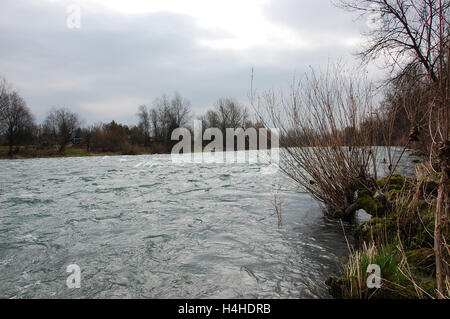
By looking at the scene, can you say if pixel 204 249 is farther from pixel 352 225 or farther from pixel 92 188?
pixel 92 188

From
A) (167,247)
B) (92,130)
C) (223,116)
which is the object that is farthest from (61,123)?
(167,247)

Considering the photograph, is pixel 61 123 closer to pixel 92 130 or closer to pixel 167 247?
pixel 92 130

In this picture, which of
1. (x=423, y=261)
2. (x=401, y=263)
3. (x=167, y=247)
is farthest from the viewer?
(x=167, y=247)

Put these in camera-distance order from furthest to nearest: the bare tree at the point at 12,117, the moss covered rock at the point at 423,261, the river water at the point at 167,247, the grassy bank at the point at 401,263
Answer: the bare tree at the point at 12,117, the river water at the point at 167,247, the moss covered rock at the point at 423,261, the grassy bank at the point at 401,263

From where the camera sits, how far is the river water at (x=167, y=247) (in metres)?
3.67

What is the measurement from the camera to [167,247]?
5.03 m

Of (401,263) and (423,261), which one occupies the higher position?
(401,263)

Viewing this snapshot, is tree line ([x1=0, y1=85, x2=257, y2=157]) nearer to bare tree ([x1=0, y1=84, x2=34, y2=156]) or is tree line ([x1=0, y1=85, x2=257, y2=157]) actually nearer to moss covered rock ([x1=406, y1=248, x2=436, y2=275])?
bare tree ([x1=0, y1=84, x2=34, y2=156])

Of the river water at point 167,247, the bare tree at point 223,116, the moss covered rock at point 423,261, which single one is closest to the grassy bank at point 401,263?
the moss covered rock at point 423,261

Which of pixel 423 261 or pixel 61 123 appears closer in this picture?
pixel 423 261

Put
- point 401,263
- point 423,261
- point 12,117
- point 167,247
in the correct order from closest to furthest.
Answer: point 401,263 < point 423,261 < point 167,247 < point 12,117

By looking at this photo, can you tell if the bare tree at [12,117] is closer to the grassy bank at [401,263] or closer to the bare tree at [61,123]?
the bare tree at [61,123]
